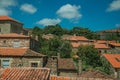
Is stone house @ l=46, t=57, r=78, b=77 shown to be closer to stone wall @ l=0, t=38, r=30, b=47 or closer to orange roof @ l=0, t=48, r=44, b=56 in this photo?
orange roof @ l=0, t=48, r=44, b=56

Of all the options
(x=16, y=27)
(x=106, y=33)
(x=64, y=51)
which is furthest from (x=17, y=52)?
(x=106, y=33)

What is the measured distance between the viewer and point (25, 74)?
455 inches

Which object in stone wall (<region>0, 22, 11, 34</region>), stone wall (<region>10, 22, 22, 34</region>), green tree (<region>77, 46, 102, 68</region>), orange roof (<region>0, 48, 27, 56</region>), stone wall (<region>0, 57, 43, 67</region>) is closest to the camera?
stone wall (<region>0, 57, 43, 67</region>)

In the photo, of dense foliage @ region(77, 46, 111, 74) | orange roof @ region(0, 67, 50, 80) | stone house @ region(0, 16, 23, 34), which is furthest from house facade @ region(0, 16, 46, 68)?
stone house @ region(0, 16, 23, 34)

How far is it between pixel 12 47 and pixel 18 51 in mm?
3415

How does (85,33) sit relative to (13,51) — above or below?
above

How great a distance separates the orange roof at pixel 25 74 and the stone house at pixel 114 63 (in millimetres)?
45600

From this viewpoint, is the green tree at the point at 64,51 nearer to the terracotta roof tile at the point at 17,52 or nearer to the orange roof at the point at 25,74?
the terracotta roof tile at the point at 17,52

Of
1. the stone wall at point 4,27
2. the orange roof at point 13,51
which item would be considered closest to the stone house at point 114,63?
the orange roof at point 13,51

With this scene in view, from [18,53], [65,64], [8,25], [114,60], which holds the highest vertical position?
[8,25]

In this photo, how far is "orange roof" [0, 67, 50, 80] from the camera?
11102 millimetres

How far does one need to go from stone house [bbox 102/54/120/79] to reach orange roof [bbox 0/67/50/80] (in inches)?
1795

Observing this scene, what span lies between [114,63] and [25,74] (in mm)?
49423

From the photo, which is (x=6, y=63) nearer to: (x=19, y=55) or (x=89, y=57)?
(x=19, y=55)
